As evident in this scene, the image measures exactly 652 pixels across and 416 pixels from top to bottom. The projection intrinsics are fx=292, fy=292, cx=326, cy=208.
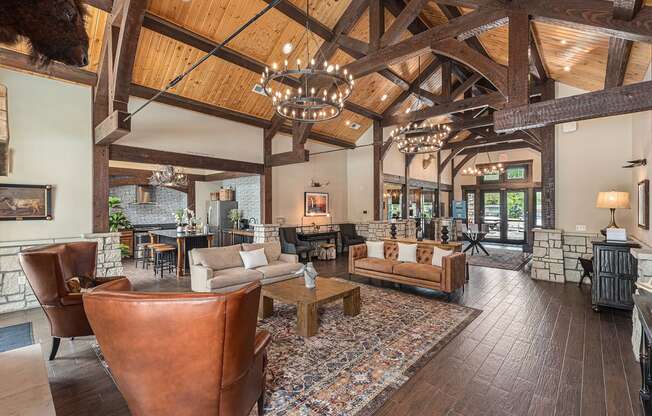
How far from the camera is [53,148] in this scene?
4781 millimetres

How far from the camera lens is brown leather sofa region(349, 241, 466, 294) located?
474 cm

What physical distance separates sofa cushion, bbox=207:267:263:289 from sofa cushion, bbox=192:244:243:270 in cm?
11

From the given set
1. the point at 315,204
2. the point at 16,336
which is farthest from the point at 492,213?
the point at 16,336

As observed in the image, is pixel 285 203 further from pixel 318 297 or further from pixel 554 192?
pixel 554 192

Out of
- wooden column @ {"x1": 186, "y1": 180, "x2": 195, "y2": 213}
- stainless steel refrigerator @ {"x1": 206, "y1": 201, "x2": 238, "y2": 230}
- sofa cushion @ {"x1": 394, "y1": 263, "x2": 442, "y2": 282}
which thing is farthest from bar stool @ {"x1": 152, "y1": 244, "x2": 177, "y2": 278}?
sofa cushion @ {"x1": 394, "y1": 263, "x2": 442, "y2": 282}

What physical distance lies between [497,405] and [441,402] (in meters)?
0.42

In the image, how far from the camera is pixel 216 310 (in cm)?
146

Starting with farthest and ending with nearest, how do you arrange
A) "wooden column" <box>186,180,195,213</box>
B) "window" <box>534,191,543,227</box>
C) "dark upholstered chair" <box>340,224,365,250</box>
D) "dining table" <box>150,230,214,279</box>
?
"window" <box>534,191,543,227</box> < "wooden column" <box>186,180,195,213</box> < "dark upholstered chair" <box>340,224,365,250</box> < "dining table" <box>150,230,214,279</box>

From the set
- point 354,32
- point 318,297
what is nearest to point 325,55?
point 354,32

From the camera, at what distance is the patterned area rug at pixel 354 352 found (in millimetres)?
2334

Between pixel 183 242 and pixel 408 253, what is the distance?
5.05m

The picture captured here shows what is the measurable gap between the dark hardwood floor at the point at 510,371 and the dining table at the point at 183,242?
8.37 ft

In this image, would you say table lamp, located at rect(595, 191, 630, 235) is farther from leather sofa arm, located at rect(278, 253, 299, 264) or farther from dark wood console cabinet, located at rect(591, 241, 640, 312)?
leather sofa arm, located at rect(278, 253, 299, 264)

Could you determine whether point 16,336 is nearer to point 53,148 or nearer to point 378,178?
point 53,148
